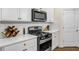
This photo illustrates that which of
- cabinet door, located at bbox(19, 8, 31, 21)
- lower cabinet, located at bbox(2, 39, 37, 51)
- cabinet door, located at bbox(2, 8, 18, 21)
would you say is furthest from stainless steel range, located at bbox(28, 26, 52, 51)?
cabinet door, located at bbox(2, 8, 18, 21)

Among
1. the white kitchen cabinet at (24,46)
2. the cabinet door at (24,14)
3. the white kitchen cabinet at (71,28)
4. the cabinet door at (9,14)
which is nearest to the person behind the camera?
the white kitchen cabinet at (24,46)

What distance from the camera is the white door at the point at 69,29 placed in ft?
17.5

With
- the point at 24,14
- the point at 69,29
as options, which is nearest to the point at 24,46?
the point at 24,14

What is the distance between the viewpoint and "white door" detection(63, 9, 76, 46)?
17.5 feet

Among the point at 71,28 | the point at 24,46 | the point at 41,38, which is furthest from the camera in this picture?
the point at 71,28

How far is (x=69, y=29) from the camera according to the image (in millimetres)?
5363

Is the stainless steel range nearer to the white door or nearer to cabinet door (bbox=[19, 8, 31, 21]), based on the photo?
cabinet door (bbox=[19, 8, 31, 21])

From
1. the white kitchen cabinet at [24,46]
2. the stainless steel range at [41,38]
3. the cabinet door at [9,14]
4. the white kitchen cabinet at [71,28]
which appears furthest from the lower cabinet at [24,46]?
the white kitchen cabinet at [71,28]

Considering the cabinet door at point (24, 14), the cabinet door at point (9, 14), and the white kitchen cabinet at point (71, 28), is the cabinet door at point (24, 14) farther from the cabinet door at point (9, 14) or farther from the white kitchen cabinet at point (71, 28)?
the white kitchen cabinet at point (71, 28)

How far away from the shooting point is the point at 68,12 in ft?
17.9

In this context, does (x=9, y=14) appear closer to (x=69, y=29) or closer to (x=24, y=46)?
(x=24, y=46)
